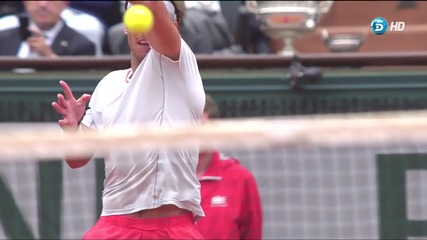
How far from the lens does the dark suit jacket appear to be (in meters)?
6.46

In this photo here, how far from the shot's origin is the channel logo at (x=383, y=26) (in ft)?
17.4

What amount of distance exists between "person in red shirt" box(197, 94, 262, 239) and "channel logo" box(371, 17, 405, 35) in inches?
37.4

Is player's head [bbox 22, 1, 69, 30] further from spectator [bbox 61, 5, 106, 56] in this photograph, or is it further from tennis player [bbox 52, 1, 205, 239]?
tennis player [bbox 52, 1, 205, 239]

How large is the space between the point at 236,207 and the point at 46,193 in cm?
101

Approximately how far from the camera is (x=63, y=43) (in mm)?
6496

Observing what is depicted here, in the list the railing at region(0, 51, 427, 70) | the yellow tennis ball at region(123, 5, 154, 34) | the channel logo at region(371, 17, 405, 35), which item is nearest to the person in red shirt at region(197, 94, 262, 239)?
the railing at region(0, 51, 427, 70)

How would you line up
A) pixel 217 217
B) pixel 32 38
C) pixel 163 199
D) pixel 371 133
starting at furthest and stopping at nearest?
1. pixel 32 38
2. pixel 217 217
3. pixel 163 199
4. pixel 371 133

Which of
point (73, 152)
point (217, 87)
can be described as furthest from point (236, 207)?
point (73, 152)

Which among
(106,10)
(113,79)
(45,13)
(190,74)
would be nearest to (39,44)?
(45,13)

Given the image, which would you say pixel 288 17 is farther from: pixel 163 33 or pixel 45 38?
pixel 163 33

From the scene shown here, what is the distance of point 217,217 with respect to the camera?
5586 mm

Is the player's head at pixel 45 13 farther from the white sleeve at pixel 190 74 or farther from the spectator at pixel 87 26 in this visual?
the white sleeve at pixel 190 74

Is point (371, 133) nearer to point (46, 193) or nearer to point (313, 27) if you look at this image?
point (46, 193)

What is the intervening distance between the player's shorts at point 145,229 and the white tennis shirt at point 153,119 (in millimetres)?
43
